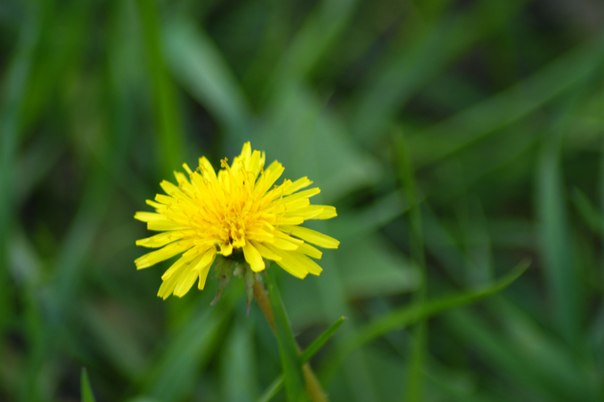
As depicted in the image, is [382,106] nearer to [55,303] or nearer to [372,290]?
[372,290]

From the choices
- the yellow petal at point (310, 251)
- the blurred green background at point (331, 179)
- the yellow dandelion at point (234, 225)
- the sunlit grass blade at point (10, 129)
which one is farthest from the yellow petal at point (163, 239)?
the sunlit grass blade at point (10, 129)

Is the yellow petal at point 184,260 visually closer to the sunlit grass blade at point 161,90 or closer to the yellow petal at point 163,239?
the yellow petal at point 163,239

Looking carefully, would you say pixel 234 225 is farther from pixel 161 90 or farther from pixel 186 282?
pixel 161 90

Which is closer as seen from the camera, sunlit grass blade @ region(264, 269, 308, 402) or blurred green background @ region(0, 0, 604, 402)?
sunlit grass blade @ region(264, 269, 308, 402)

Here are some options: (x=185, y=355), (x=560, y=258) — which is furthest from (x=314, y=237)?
(x=560, y=258)

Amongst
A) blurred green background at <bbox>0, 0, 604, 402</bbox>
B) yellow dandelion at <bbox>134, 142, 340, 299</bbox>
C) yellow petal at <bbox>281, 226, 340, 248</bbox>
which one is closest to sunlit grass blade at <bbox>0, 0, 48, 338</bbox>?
blurred green background at <bbox>0, 0, 604, 402</bbox>

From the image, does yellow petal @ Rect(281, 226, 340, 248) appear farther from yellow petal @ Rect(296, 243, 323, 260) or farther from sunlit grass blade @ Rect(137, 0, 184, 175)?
sunlit grass blade @ Rect(137, 0, 184, 175)
